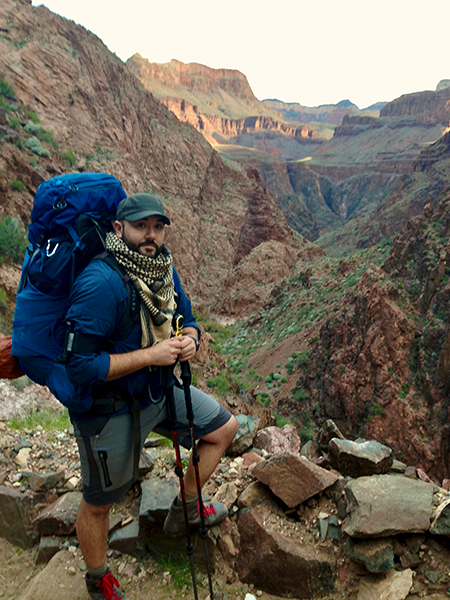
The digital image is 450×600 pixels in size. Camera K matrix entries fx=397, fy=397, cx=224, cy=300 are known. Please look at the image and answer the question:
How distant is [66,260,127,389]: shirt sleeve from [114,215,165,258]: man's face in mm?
242

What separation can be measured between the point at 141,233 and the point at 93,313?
0.52 m

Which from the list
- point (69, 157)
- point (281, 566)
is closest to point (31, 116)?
point (69, 157)

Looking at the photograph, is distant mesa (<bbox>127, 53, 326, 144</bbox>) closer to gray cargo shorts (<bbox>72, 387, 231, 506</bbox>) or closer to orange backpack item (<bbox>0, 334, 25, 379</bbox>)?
orange backpack item (<bbox>0, 334, 25, 379</bbox>)

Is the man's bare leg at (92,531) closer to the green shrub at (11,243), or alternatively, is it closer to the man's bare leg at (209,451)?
the man's bare leg at (209,451)

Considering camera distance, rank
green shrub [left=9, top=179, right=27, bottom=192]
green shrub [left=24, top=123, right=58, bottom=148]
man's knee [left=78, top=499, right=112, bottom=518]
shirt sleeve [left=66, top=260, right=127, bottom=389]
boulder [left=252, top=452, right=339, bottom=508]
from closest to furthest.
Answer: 1. shirt sleeve [left=66, top=260, right=127, bottom=389]
2. man's knee [left=78, top=499, right=112, bottom=518]
3. boulder [left=252, top=452, right=339, bottom=508]
4. green shrub [left=9, top=179, right=27, bottom=192]
5. green shrub [left=24, top=123, right=58, bottom=148]

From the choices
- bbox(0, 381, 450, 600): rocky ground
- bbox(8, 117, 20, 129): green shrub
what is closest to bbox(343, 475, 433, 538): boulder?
bbox(0, 381, 450, 600): rocky ground

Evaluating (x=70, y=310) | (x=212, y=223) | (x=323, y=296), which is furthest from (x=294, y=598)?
(x=212, y=223)

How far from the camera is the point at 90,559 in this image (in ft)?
7.45

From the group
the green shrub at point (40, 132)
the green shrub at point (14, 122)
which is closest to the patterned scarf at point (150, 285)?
the green shrub at point (14, 122)

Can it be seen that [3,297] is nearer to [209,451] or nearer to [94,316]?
[209,451]

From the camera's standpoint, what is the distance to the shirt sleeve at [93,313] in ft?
5.93

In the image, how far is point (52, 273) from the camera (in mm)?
1964

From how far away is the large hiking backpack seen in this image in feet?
6.50

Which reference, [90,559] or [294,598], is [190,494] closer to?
[90,559]
